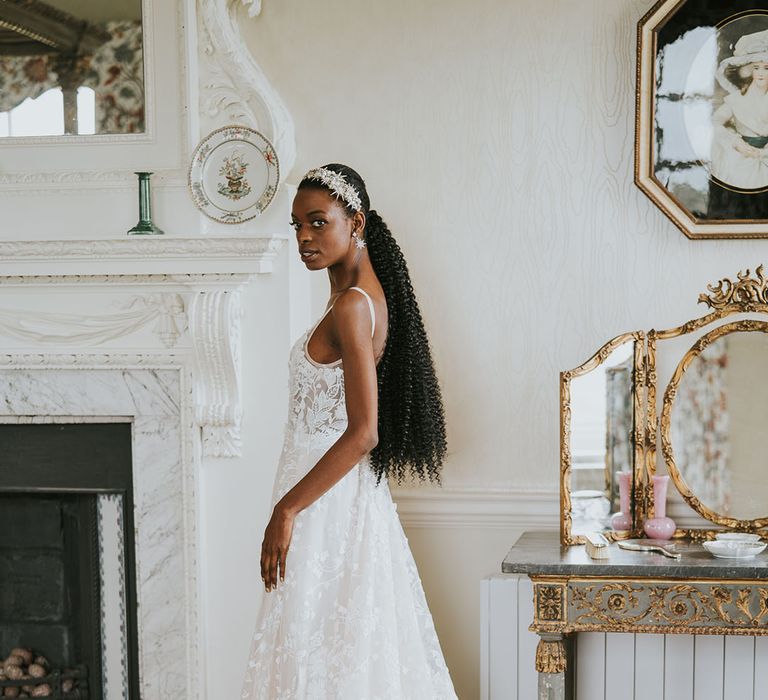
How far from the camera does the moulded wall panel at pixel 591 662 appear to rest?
109 inches

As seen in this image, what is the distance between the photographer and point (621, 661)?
9.10 ft

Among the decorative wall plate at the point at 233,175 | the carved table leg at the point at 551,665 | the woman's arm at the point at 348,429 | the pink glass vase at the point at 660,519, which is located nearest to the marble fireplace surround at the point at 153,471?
the decorative wall plate at the point at 233,175

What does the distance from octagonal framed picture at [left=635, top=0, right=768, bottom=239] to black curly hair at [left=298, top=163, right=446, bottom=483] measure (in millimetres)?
872

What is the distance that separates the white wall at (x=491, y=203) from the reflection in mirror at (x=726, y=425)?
222mm

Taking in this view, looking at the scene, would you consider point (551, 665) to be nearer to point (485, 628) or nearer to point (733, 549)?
point (485, 628)

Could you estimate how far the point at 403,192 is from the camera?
2.96m

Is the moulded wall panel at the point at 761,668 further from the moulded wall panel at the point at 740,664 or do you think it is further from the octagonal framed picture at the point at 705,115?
the octagonal framed picture at the point at 705,115

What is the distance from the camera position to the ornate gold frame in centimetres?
267

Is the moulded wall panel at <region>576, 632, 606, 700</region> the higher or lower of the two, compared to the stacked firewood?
higher

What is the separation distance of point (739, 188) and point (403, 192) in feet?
3.14

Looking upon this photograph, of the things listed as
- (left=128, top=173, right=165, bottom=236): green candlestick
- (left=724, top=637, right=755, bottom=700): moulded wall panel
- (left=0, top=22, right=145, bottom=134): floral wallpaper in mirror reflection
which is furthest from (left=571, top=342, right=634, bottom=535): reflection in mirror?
(left=0, top=22, right=145, bottom=134): floral wallpaper in mirror reflection

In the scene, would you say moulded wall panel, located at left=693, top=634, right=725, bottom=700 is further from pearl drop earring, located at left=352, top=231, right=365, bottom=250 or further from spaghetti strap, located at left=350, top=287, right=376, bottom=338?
pearl drop earring, located at left=352, top=231, right=365, bottom=250

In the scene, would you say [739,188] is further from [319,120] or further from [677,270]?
[319,120]

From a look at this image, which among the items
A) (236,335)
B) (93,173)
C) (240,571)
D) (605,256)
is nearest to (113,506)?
(240,571)
